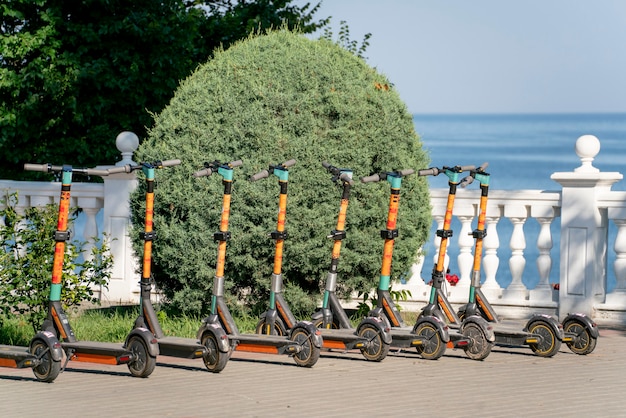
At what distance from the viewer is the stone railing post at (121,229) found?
13.2m

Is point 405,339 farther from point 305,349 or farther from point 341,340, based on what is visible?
point 305,349

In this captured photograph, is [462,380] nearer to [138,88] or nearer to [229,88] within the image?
[229,88]

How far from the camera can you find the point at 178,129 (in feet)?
36.5

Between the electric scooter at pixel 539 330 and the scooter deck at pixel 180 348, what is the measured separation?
2508 millimetres

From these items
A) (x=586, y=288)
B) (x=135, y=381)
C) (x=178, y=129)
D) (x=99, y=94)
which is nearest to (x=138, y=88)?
(x=99, y=94)

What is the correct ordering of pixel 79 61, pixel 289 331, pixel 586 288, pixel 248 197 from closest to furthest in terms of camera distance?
1. pixel 289 331
2. pixel 248 197
3. pixel 586 288
4. pixel 79 61

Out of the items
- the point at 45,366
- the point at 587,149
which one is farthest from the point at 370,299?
the point at 45,366

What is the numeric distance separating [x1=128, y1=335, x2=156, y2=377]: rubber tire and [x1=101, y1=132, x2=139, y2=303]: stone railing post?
14.3ft

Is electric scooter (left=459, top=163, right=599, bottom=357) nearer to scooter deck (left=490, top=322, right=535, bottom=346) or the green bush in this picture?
scooter deck (left=490, top=322, right=535, bottom=346)

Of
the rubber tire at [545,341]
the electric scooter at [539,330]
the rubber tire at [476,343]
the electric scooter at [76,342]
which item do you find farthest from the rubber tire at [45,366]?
the rubber tire at [545,341]

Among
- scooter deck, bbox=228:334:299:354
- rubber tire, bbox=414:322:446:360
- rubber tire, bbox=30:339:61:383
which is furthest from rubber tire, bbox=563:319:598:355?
rubber tire, bbox=30:339:61:383

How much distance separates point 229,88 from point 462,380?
370 cm

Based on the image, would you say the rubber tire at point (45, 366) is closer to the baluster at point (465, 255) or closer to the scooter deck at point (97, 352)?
the scooter deck at point (97, 352)

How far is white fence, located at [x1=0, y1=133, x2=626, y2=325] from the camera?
1207 centimetres
